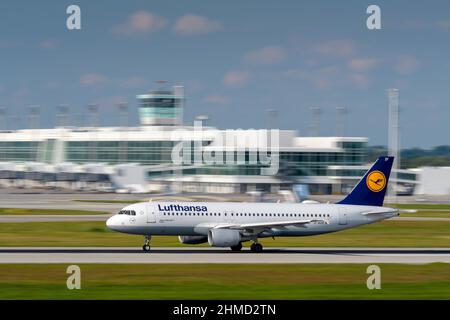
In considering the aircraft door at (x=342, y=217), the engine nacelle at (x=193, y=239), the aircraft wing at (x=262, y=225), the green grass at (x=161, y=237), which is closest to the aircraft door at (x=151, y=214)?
the engine nacelle at (x=193, y=239)

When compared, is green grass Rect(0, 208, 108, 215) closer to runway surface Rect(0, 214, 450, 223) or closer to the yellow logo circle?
runway surface Rect(0, 214, 450, 223)

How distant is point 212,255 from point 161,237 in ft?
58.5

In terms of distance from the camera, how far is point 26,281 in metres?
40.8

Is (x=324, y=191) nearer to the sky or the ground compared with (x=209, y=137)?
nearer to the ground

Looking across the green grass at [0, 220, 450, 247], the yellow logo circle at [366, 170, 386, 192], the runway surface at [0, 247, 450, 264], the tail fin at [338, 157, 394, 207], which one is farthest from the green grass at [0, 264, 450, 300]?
the green grass at [0, 220, 450, 247]

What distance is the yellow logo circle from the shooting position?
64625 millimetres

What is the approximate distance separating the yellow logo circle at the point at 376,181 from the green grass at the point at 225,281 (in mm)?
13908

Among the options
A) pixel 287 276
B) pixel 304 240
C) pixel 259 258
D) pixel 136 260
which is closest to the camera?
pixel 287 276

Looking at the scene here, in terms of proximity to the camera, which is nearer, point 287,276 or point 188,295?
point 188,295

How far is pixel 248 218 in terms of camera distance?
6038cm

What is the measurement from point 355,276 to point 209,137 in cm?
15118
